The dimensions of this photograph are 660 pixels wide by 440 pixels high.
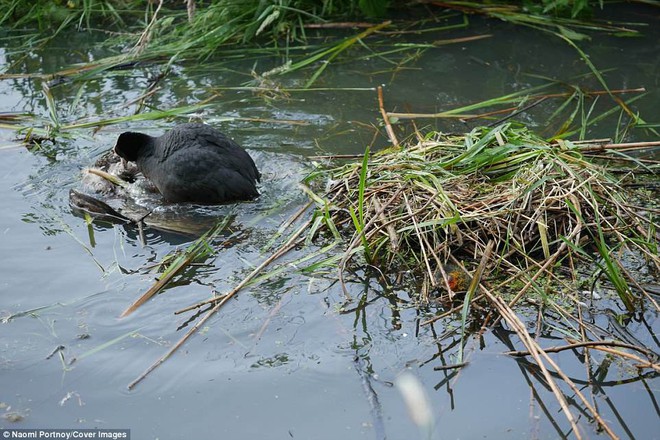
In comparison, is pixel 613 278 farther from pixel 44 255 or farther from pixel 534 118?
pixel 44 255

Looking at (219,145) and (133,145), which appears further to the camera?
(133,145)

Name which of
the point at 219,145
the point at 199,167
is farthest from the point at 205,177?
the point at 219,145

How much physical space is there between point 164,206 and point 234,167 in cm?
55

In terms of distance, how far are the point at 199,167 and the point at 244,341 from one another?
5.51ft

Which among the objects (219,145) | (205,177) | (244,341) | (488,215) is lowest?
(244,341)

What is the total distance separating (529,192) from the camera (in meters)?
4.71

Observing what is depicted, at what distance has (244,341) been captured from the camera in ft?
13.5

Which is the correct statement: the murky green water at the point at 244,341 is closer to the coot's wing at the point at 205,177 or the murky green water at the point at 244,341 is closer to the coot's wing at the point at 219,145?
the coot's wing at the point at 205,177

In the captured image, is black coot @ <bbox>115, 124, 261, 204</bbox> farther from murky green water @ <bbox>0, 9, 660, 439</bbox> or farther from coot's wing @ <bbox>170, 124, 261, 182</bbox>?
murky green water @ <bbox>0, 9, 660, 439</bbox>

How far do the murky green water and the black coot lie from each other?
0.38ft

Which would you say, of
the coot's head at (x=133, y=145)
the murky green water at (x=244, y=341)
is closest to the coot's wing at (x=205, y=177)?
the murky green water at (x=244, y=341)

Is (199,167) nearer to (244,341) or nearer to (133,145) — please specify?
(133,145)

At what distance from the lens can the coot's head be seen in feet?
19.0

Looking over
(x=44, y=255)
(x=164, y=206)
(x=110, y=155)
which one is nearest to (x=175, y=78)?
(x=110, y=155)
